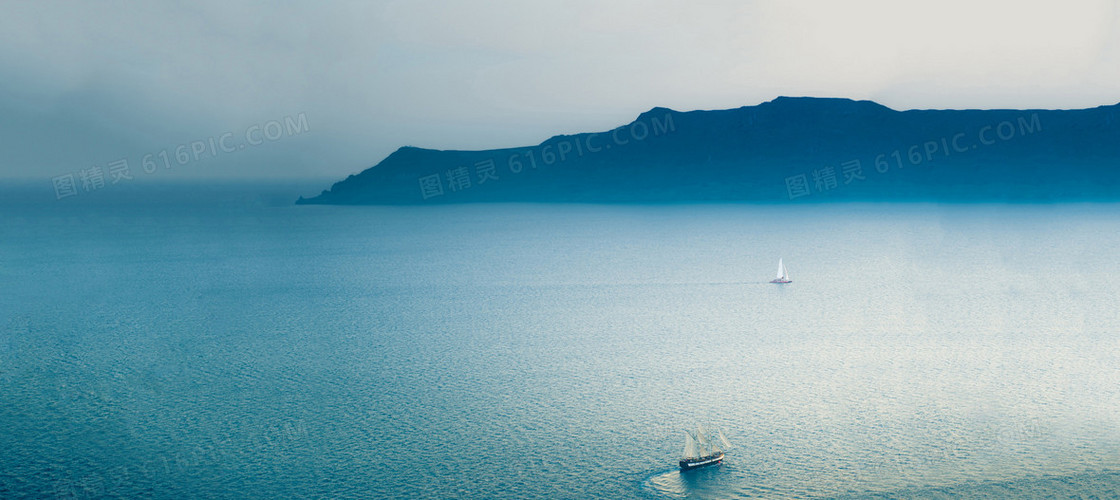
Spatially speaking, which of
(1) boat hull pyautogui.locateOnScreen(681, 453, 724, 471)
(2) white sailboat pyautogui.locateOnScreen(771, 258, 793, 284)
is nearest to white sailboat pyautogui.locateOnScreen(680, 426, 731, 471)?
(1) boat hull pyautogui.locateOnScreen(681, 453, 724, 471)

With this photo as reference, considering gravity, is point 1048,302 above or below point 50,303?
below

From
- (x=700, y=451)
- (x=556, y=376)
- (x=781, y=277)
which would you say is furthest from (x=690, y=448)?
(x=781, y=277)

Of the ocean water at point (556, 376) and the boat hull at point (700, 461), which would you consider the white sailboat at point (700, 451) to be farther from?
the ocean water at point (556, 376)

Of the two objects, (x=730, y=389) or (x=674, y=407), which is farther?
(x=730, y=389)

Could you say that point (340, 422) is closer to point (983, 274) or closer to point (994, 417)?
point (994, 417)

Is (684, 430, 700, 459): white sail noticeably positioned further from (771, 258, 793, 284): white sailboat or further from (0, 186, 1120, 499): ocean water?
(771, 258, 793, 284): white sailboat

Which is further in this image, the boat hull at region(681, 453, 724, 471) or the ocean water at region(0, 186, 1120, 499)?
the ocean water at region(0, 186, 1120, 499)

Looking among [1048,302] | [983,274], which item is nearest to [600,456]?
[1048,302]

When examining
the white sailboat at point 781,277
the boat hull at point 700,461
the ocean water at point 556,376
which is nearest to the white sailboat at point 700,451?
the boat hull at point 700,461
